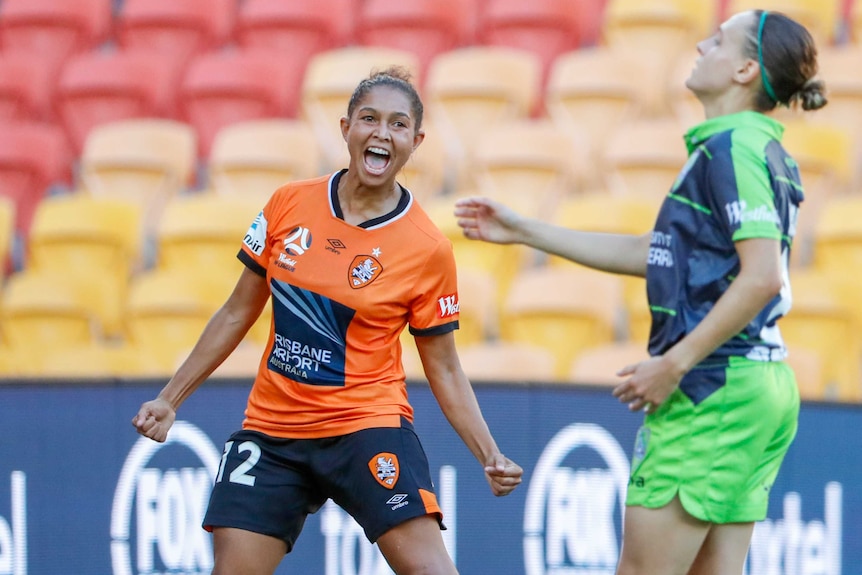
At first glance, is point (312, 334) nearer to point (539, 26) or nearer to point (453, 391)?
point (453, 391)

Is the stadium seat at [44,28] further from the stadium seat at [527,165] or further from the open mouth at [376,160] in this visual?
the open mouth at [376,160]

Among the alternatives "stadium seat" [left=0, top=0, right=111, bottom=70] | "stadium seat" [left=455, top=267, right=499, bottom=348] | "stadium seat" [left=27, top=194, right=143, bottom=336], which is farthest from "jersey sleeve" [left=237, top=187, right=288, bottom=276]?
"stadium seat" [left=0, top=0, right=111, bottom=70]

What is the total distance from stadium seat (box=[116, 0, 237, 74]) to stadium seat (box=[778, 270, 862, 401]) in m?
4.74

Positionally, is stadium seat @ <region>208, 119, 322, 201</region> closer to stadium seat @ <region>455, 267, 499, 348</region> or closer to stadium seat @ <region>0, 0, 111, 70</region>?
stadium seat @ <region>455, 267, 499, 348</region>

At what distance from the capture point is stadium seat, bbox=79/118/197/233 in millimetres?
7762

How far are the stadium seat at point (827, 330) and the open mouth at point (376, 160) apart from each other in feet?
11.8

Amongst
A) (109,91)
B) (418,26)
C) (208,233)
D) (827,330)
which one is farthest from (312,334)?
(418,26)

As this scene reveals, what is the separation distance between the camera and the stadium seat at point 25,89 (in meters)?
8.48

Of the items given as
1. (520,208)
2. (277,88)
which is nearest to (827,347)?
(520,208)

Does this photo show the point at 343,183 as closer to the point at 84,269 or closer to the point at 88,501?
the point at 88,501

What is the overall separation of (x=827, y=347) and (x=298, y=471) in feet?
12.9

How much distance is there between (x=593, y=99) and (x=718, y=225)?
5.05 metres

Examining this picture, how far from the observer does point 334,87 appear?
8109 mm

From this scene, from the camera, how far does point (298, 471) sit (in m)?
3.35
